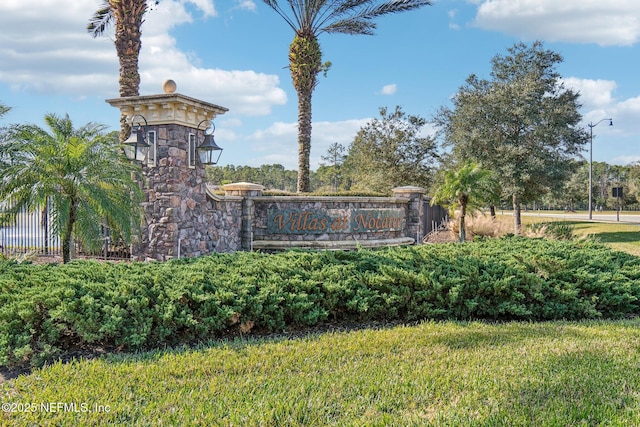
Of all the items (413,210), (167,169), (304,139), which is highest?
(304,139)

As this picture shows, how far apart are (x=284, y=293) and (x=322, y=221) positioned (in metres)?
6.61

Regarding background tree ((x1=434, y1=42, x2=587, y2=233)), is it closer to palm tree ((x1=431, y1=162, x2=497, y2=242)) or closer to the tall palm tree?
palm tree ((x1=431, y1=162, x2=497, y2=242))

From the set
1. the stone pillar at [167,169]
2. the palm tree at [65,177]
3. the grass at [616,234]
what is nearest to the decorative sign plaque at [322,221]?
the stone pillar at [167,169]

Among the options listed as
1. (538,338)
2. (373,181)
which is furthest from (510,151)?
(538,338)

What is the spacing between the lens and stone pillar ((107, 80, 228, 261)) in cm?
968

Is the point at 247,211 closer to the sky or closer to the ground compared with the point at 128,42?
closer to the ground

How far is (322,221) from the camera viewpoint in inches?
473

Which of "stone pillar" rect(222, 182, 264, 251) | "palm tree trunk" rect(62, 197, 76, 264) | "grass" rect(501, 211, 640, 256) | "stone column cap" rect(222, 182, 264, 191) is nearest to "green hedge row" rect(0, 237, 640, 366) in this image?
"palm tree trunk" rect(62, 197, 76, 264)

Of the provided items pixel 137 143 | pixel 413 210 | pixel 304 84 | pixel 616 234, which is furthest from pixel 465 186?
pixel 616 234

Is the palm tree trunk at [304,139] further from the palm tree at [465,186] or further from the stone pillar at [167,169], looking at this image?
the stone pillar at [167,169]

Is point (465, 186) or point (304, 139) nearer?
point (465, 186)

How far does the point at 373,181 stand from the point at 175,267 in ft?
79.1

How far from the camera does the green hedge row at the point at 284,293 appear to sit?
15.0 ft

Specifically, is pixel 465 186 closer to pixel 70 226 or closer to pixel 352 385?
pixel 70 226
